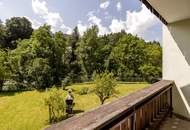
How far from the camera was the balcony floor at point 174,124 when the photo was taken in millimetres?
4011

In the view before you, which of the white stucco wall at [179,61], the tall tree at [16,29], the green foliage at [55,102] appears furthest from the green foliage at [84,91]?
the tall tree at [16,29]

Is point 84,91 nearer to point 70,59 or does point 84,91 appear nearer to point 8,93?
point 8,93

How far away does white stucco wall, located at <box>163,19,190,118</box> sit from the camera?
4.85 metres

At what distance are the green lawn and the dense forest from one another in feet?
9.67

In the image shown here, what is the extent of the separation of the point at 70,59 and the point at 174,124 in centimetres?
2318

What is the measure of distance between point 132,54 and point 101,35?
5.69m

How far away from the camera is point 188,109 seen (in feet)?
15.9

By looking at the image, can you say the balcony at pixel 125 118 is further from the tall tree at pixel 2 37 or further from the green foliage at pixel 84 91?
the tall tree at pixel 2 37

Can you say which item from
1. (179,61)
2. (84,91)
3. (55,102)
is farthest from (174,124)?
(84,91)

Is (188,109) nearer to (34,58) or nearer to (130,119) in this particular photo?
(130,119)

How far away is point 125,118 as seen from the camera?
2.14 metres

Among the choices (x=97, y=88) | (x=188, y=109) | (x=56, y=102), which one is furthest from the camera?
(x=97, y=88)

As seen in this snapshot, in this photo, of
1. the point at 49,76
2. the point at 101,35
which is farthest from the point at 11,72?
the point at 101,35

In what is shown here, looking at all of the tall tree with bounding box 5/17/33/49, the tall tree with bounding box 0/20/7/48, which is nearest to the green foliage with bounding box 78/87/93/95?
the tall tree with bounding box 5/17/33/49
